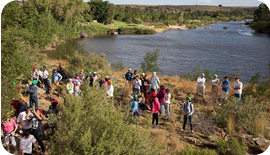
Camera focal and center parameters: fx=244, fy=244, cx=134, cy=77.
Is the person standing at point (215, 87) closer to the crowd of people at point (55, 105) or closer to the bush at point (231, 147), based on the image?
the crowd of people at point (55, 105)

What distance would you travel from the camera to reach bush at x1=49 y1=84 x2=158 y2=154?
19.9 ft

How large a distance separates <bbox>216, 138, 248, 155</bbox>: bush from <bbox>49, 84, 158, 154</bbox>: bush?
142 inches

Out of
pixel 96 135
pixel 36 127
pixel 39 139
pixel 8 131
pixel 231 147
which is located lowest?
pixel 231 147

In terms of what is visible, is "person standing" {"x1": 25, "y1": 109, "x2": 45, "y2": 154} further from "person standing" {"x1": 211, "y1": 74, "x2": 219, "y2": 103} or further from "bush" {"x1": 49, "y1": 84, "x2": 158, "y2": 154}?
"person standing" {"x1": 211, "y1": 74, "x2": 219, "y2": 103}

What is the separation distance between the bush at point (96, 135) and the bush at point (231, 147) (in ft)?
11.8

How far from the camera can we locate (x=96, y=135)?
21.6 ft

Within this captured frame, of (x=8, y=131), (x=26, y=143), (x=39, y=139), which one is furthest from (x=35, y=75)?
(x=26, y=143)

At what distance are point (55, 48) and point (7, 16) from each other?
26.5 metres

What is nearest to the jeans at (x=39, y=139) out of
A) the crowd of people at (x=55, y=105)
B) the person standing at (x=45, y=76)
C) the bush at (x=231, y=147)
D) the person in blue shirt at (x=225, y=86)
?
the crowd of people at (x=55, y=105)

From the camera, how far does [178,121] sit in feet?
38.3

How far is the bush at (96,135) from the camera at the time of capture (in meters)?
6.07

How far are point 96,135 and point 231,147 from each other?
17.4 feet

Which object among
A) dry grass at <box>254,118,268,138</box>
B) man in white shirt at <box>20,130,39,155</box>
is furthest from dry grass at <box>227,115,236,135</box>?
man in white shirt at <box>20,130,39,155</box>

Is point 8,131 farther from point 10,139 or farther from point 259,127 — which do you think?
point 259,127
